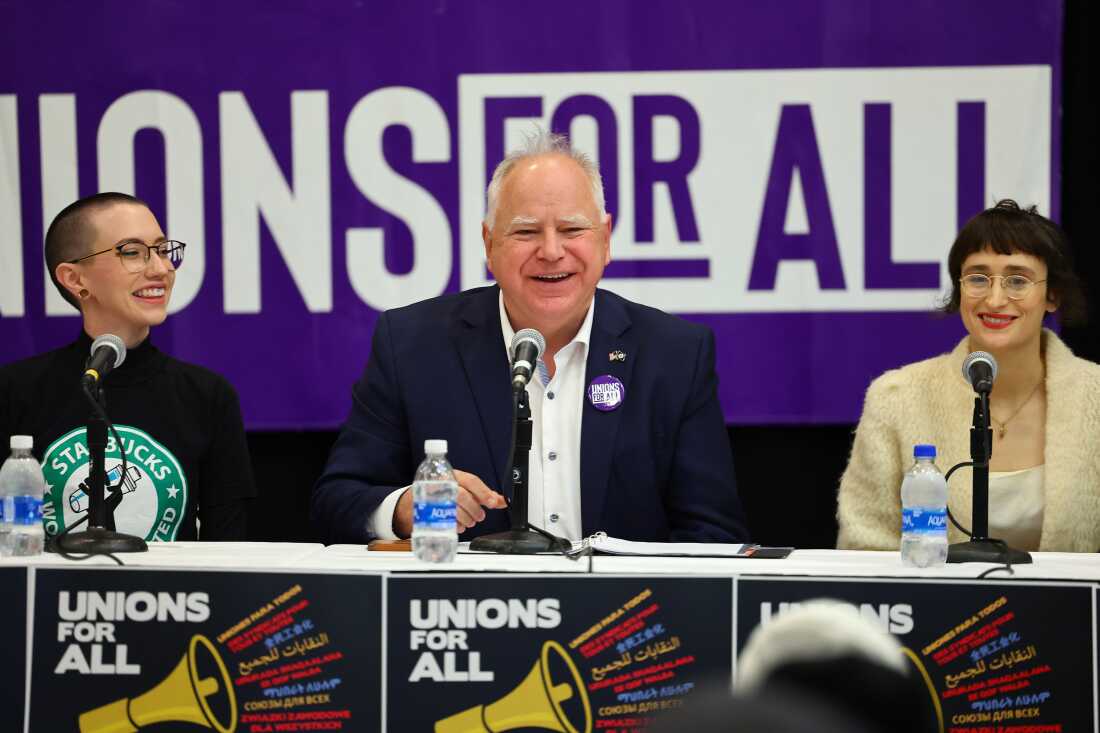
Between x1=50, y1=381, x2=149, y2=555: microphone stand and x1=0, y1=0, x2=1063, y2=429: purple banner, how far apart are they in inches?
72.1

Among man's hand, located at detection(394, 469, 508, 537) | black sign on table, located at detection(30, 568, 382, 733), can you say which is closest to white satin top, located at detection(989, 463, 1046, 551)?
man's hand, located at detection(394, 469, 508, 537)

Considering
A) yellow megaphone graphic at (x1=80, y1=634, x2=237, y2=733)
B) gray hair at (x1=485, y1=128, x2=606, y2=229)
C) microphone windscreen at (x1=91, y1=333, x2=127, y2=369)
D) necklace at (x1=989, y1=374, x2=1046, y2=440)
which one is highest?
gray hair at (x1=485, y1=128, x2=606, y2=229)

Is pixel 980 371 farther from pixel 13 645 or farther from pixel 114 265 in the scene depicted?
pixel 114 265

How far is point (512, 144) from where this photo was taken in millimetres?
4164

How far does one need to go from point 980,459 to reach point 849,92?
204cm

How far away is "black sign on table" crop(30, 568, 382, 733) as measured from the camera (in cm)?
215

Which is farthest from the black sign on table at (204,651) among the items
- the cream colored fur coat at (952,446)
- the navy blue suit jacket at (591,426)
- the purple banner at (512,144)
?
the purple banner at (512,144)

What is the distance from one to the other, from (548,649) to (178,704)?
2.07 feet

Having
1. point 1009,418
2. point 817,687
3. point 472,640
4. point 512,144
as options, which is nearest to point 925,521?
point 472,640

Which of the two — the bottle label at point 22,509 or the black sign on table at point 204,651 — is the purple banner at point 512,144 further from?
the black sign on table at point 204,651

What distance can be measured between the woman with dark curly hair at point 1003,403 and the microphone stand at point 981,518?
1.93 ft

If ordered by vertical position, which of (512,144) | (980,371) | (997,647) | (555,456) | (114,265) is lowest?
(997,647)

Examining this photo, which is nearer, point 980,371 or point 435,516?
point 435,516

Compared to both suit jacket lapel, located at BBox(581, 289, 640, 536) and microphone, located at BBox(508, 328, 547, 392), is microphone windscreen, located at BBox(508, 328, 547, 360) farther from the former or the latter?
suit jacket lapel, located at BBox(581, 289, 640, 536)
